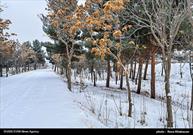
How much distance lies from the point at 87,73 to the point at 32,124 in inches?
2651

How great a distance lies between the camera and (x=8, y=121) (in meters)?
11.1

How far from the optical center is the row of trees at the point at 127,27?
43.3 ft

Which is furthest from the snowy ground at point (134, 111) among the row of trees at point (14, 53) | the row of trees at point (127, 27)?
the row of trees at point (14, 53)

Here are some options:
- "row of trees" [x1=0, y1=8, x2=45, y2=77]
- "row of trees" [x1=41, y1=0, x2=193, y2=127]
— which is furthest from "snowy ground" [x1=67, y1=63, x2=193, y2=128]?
"row of trees" [x1=0, y1=8, x2=45, y2=77]

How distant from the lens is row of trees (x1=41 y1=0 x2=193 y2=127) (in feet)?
43.3

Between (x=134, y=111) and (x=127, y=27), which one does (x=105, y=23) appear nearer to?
(x=127, y=27)

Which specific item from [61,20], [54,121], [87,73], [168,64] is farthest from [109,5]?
[87,73]

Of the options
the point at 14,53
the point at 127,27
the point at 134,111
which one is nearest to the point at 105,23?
the point at 127,27

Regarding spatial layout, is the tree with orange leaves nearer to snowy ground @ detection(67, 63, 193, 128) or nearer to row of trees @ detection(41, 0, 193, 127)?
row of trees @ detection(41, 0, 193, 127)

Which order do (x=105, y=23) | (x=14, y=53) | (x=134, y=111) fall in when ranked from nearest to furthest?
1. (x=134, y=111)
2. (x=105, y=23)
3. (x=14, y=53)

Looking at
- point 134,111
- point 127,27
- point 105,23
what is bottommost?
point 134,111

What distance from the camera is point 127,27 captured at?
17203mm

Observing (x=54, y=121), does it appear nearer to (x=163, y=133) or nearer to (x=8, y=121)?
(x=8, y=121)

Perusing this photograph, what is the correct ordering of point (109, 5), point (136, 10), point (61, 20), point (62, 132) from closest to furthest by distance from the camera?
point (62, 132) < point (109, 5) < point (136, 10) < point (61, 20)
